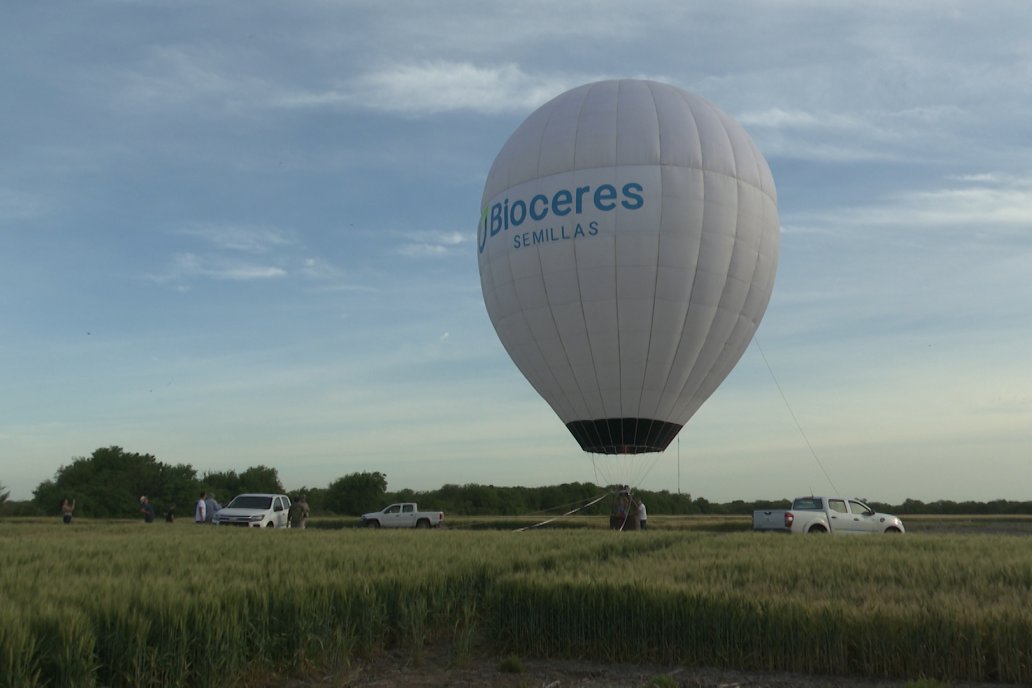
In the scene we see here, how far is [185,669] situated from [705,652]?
5308mm

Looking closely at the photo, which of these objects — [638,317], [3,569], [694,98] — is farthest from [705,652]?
[694,98]

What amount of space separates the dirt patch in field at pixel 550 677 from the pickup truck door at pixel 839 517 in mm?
18815

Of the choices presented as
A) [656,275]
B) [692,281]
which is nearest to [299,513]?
[656,275]

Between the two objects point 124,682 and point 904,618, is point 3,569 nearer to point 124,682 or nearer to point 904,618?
point 124,682

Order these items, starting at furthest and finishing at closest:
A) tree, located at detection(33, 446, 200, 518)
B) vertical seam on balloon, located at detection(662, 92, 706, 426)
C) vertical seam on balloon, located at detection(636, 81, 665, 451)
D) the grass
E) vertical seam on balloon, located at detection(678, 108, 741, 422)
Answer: tree, located at detection(33, 446, 200, 518)
vertical seam on balloon, located at detection(678, 108, 741, 422)
vertical seam on balloon, located at detection(662, 92, 706, 426)
vertical seam on balloon, located at detection(636, 81, 665, 451)
the grass

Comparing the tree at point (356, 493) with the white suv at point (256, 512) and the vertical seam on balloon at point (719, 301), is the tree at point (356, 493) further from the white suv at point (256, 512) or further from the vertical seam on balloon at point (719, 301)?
the vertical seam on balloon at point (719, 301)

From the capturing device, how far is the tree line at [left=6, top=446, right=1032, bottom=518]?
6675 centimetres

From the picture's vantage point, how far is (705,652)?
9.48 m

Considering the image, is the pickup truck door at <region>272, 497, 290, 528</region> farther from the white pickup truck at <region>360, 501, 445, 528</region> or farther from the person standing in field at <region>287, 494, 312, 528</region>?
the white pickup truck at <region>360, 501, 445, 528</region>

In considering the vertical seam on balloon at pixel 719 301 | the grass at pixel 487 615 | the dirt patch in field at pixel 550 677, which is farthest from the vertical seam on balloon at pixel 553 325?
the dirt patch in field at pixel 550 677

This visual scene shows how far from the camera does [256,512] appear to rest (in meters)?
29.7

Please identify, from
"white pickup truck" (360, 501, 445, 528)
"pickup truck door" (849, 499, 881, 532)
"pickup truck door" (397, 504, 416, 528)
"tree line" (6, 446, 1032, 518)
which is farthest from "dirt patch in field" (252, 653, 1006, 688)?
"tree line" (6, 446, 1032, 518)

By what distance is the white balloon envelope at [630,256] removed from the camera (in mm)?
27281

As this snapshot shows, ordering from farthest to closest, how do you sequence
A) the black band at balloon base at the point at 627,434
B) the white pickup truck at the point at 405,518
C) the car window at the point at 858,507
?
the white pickup truck at the point at 405,518
the black band at balloon base at the point at 627,434
the car window at the point at 858,507
